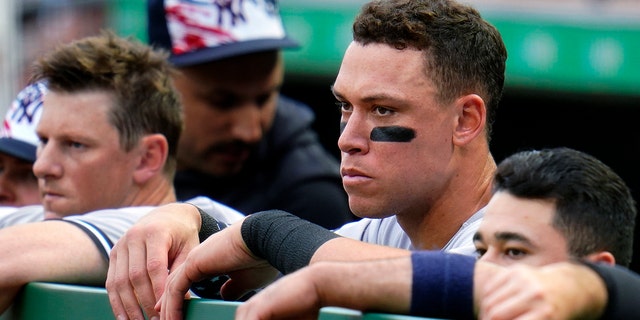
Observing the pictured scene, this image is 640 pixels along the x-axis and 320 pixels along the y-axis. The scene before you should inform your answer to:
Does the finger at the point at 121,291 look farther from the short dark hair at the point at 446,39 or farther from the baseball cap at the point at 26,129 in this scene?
the baseball cap at the point at 26,129

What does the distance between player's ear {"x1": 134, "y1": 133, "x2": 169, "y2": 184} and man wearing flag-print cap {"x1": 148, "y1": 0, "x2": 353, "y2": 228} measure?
34.8 inches

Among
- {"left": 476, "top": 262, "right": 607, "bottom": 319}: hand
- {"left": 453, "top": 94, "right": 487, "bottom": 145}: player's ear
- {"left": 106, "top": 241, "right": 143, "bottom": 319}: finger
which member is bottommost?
{"left": 106, "top": 241, "right": 143, "bottom": 319}: finger

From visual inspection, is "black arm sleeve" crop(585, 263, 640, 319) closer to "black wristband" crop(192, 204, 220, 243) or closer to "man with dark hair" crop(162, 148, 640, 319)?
"man with dark hair" crop(162, 148, 640, 319)

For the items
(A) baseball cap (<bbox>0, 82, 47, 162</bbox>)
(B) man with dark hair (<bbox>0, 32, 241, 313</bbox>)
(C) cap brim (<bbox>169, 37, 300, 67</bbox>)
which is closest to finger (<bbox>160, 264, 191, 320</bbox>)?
(B) man with dark hair (<bbox>0, 32, 241, 313</bbox>)

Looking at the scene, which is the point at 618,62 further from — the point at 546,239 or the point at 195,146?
the point at 546,239

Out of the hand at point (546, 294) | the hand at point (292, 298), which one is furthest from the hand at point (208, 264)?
the hand at point (546, 294)

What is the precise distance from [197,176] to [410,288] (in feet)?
10.3

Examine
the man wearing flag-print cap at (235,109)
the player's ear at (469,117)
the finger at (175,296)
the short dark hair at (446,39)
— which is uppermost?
the short dark hair at (446,39)

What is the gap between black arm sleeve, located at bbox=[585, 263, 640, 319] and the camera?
1.78 meters

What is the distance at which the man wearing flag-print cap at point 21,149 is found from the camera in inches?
158

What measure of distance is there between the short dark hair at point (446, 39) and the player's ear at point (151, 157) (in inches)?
45.0

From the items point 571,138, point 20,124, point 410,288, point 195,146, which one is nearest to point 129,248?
point 410,288

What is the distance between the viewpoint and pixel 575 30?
7719 mm

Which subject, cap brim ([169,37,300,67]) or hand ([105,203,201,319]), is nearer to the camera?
hand ([105,203,201,319])
